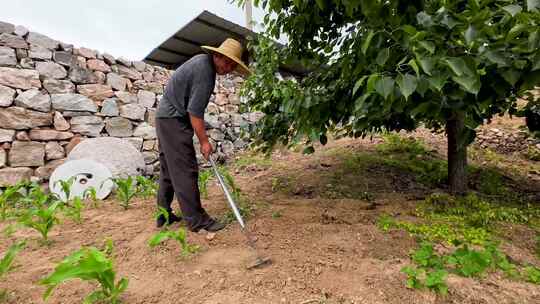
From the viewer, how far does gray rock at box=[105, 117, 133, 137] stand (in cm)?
492

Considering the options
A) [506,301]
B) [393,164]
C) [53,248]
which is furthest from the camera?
[393,164]

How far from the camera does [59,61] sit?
15.0 ft

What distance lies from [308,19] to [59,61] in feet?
13.1

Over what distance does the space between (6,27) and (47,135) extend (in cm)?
152

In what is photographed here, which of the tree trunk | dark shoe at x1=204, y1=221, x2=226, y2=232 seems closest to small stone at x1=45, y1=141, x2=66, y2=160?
dark shoe at x1=204, y1=221, x2=226, y2=232

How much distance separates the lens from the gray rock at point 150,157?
524 cm

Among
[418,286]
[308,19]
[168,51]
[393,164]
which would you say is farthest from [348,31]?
[168,51]

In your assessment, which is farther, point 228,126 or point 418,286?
point 228,126

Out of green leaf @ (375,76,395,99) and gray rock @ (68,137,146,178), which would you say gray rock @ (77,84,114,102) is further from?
green leaf @ (375,76,395,99)

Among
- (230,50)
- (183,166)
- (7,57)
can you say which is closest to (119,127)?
(7,57)

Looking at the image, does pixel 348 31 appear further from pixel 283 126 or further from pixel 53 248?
pixel 53 248

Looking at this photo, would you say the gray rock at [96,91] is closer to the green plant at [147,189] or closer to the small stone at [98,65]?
the small stone at [98,65]

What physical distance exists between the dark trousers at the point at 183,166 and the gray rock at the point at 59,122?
276cm

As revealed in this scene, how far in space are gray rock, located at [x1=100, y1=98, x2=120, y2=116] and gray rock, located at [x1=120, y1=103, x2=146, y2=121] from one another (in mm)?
111
